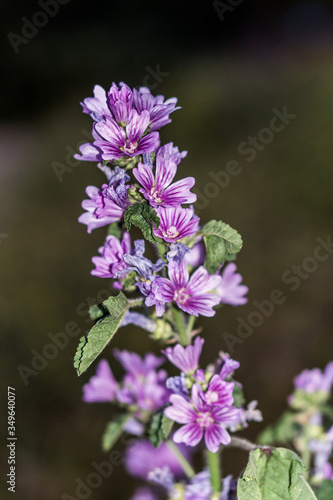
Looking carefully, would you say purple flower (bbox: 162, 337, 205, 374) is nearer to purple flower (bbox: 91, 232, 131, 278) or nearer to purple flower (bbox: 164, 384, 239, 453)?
purple flower (bbox: 164, 384, 239, 453)

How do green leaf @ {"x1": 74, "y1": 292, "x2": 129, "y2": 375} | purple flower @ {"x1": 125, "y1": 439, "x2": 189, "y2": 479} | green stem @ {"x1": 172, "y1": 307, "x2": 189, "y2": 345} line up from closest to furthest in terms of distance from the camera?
green leaf @ {"x1": 74, "y1": 292, "x2": 129, "y2": 375} < green stem @ {"x1": 172, "y1": 307, "x2": 189, "y2": 345} < purple flower @ {"x1": 125, "y1": 439, "x2": 189, "y2": 479}

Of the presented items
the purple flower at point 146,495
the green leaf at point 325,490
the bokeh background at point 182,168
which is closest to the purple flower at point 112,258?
the green leaf at point 325,490

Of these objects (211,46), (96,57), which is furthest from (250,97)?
(96,57)

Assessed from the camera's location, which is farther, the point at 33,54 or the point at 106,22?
the point at 106,22

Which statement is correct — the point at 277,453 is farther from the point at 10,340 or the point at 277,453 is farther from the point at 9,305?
the point at 9,305

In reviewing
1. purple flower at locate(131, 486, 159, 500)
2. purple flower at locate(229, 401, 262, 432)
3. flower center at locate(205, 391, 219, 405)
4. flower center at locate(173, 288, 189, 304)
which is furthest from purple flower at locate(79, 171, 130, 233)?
purple flower at locate(131, 486, 159, 500)

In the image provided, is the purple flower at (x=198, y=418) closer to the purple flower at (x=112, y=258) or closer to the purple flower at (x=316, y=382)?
the purple flower at (x=112, y=258)

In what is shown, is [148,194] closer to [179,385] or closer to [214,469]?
[179,385]
